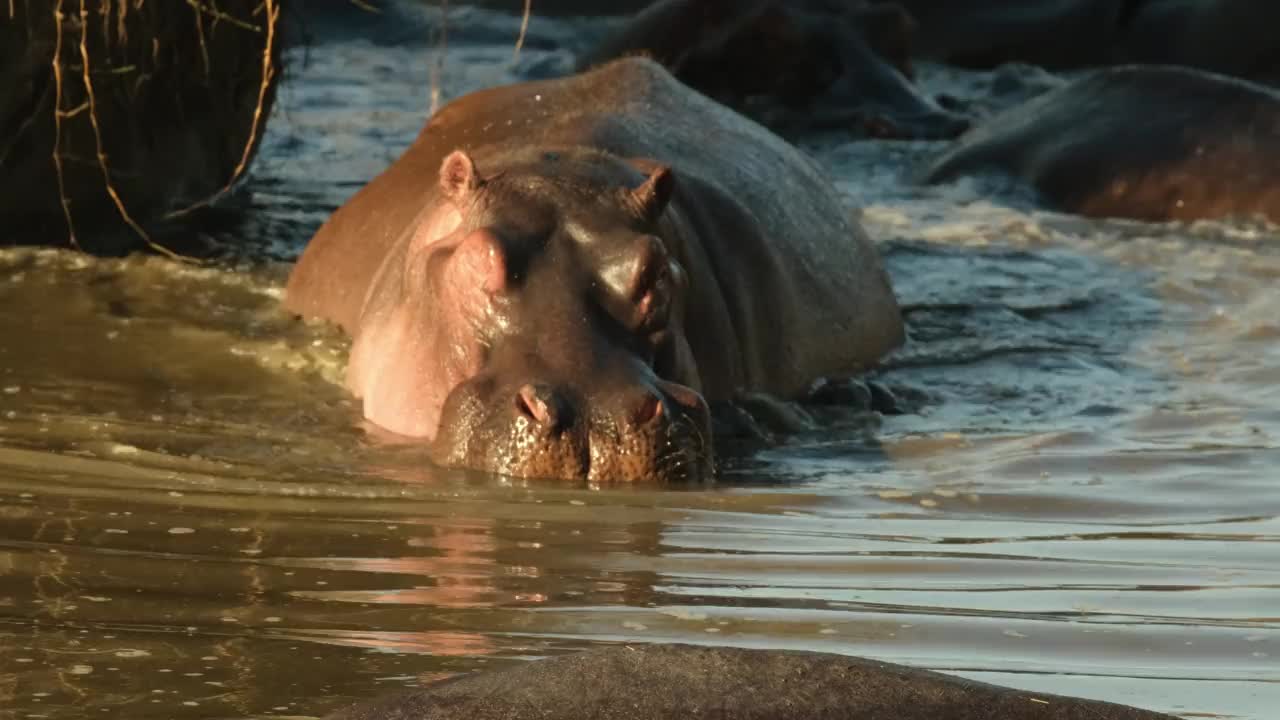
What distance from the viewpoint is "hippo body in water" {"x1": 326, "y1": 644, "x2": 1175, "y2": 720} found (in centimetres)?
269

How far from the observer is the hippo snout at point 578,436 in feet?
16.0

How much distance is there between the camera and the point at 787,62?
12258 mm

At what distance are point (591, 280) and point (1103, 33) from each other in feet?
33.9

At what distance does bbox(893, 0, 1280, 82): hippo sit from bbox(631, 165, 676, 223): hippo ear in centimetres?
845

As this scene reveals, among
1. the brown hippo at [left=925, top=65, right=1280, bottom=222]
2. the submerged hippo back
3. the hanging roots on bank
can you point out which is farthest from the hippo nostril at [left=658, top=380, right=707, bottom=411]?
the brown hippo at [left=925, top=65, right=1280, bottom=222]

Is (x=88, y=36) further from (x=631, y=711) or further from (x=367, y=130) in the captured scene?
(x=631, y=711)

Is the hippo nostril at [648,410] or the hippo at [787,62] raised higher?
the hippo at [787,62]

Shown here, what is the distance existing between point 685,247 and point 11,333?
1.92 m

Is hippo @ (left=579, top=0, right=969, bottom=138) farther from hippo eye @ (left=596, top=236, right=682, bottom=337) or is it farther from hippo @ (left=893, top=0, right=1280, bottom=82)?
hippo eye @ (left=596, top=236, right=682, bottom=337)

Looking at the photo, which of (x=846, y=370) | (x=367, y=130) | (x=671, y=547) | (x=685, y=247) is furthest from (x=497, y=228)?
(x=367, y=130)

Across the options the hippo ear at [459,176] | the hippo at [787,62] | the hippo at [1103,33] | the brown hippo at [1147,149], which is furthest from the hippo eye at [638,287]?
the hippo at [1103,33]

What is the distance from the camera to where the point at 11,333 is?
645cm

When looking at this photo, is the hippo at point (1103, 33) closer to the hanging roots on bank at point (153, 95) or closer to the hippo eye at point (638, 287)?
the hanging roots on bank at point (153, 95)

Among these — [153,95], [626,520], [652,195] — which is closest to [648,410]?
[626,520]
